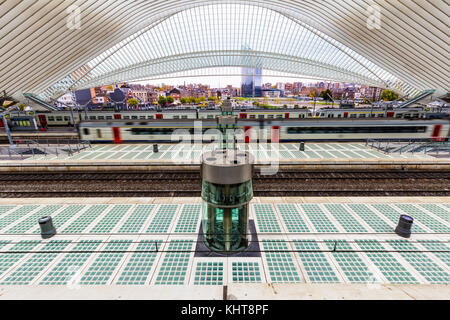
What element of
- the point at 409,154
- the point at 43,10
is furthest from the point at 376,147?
the point at 43,10

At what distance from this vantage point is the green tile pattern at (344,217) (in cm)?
869

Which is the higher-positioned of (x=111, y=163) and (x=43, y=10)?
(x=43, y=10)

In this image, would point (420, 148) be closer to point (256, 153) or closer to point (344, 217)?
point (256, 153)

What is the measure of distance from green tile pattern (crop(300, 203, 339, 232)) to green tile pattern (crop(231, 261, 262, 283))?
135 inches

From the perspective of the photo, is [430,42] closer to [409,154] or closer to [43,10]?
[409,154]

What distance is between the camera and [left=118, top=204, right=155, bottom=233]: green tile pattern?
28.6ft

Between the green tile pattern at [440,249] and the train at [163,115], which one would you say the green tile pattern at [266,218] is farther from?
the train at [163,115]

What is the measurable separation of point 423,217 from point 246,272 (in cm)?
866

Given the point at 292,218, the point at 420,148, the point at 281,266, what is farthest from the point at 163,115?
the point at 420,148

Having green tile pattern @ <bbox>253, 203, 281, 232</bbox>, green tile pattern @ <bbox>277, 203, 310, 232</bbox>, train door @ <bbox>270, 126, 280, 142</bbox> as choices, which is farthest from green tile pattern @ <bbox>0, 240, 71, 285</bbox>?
train door @ <bbox>270, 126, 280, 142</bbox>

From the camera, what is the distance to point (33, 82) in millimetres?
37375

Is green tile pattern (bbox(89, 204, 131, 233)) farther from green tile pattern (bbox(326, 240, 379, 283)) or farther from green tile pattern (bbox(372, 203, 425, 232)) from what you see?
green tile pattern (bbox(372, 203, 425, 232))

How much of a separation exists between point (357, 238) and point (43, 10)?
34340mm

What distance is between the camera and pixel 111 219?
30.9 ft
